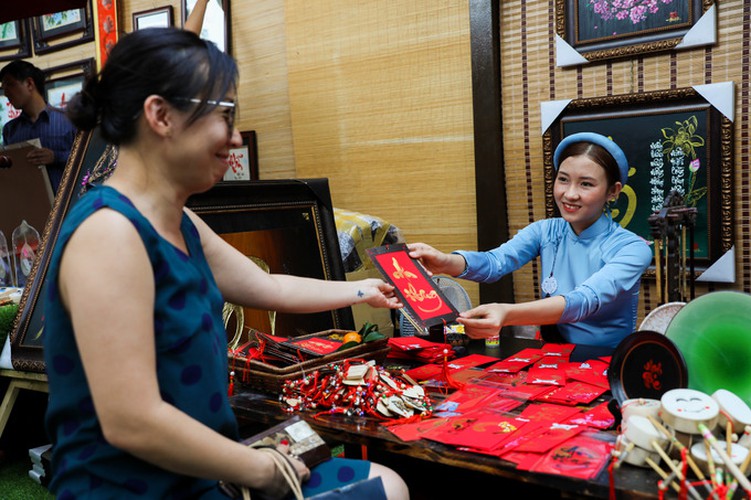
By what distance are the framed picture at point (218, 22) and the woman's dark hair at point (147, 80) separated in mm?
3626

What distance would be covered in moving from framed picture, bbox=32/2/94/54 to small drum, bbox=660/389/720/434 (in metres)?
5.66

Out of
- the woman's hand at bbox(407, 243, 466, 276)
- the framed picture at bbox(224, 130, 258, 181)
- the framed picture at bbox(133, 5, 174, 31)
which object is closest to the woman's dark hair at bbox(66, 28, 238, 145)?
the woman's hand at bbox(407, 243, 466, 276)

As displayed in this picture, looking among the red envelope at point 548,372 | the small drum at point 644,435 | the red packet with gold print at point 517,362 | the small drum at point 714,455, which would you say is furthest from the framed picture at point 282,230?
the small drum at point 714,455

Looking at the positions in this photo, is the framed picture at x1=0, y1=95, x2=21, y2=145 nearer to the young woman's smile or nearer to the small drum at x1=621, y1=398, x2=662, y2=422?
the young woman's smile

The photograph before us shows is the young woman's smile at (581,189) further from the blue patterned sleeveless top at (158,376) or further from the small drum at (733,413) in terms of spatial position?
the blue patterned sleeveless top at (158,376)

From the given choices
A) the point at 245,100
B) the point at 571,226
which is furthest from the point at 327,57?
the point at 571,226

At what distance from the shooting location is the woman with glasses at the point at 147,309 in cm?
114

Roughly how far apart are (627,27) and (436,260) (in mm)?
1576

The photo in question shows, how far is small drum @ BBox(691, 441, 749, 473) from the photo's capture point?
1.23 m

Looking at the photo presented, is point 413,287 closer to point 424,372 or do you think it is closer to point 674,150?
point 424,372

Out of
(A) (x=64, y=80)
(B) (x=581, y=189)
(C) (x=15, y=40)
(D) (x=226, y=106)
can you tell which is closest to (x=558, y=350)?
(B) (x=581, y=189)

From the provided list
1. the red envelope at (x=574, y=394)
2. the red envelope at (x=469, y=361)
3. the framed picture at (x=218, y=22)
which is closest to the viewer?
the red envelope at (x=574, y=394)

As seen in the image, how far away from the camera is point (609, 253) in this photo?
261 centimetres

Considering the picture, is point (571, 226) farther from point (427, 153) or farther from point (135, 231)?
point (135, 231)
